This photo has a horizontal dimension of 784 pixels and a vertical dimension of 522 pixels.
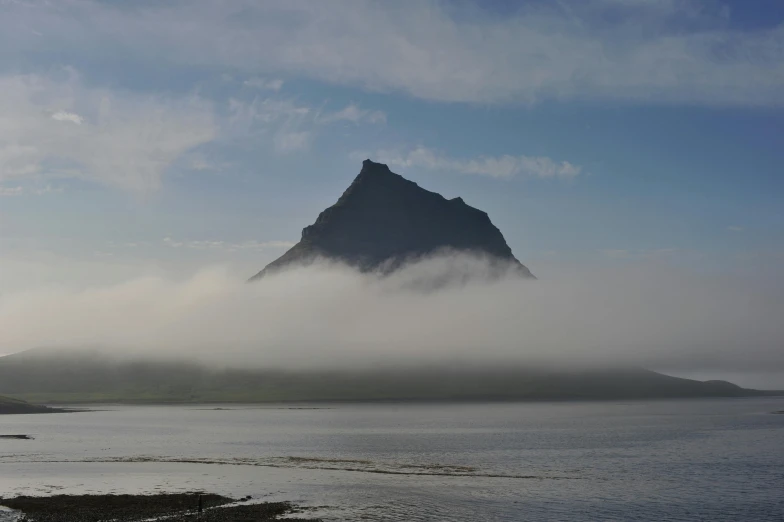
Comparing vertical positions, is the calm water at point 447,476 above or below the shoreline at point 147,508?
below

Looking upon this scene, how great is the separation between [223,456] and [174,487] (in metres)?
53.0

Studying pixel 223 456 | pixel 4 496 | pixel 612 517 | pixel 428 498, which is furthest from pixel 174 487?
pixel 612 517

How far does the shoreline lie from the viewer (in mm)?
85062

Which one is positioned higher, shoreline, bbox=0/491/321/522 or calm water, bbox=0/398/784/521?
shoreline, bbox=0/491/321/522

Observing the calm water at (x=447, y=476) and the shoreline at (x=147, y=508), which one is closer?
the shoreline at (x=147, y=508)

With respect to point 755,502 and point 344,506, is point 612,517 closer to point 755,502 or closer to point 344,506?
point 755,502

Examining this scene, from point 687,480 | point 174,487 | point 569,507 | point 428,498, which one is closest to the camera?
point 569,507

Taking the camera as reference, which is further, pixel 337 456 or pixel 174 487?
pixel 337 456

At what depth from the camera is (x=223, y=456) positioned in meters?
163

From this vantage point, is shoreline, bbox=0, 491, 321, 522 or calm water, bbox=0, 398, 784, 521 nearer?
shoreline, bbox=0, 491, 321, 522

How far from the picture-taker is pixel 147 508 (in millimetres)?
91000

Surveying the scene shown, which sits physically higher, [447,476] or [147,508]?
[147,508]

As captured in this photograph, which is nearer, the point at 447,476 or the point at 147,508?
the point at 147,508

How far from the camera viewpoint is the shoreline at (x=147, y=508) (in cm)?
8506
